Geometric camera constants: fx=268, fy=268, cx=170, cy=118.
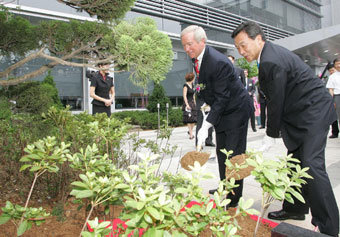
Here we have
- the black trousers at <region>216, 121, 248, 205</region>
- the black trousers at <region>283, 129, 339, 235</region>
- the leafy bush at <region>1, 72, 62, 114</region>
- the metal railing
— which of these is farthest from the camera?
the metal railing

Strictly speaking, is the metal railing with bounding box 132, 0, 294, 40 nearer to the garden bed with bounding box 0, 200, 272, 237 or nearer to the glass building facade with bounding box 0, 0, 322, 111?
the glass building facade with bounding box 0, 0, 322, 111

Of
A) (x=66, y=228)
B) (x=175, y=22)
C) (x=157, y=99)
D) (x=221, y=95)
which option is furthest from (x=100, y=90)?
(x=175, y=22)

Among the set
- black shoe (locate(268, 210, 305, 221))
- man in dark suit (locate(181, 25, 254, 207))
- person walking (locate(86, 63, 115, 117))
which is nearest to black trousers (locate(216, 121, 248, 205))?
man in dark suit (locate(181, 25, 254, 207))

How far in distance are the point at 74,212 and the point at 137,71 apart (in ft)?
8.24

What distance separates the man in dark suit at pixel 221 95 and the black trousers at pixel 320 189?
62cm


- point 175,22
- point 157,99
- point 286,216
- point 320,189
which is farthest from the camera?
point 175,22

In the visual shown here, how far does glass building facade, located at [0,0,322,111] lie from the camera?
40.1 ft

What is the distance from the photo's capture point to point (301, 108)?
6.41 feet

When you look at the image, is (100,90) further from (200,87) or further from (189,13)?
(189,13)

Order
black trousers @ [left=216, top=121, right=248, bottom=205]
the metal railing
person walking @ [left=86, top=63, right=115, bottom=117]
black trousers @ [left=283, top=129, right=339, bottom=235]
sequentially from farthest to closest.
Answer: the metal railing → person walking @ [left=86, top=63, right=115, bottom=117] → black trousers @ [left=216, top=121, right=248, bottom=205] → black trousers @ [left=283, top=129, right=339, bottom=235]

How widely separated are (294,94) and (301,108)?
0.11 meters

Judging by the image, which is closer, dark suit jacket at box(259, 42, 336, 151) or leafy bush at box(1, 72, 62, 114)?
dark suit jacket at box(259, 42, 336, 151)

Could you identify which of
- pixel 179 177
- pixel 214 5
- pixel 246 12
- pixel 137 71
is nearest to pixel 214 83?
pixel 179 177

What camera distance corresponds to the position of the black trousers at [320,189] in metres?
1.83
